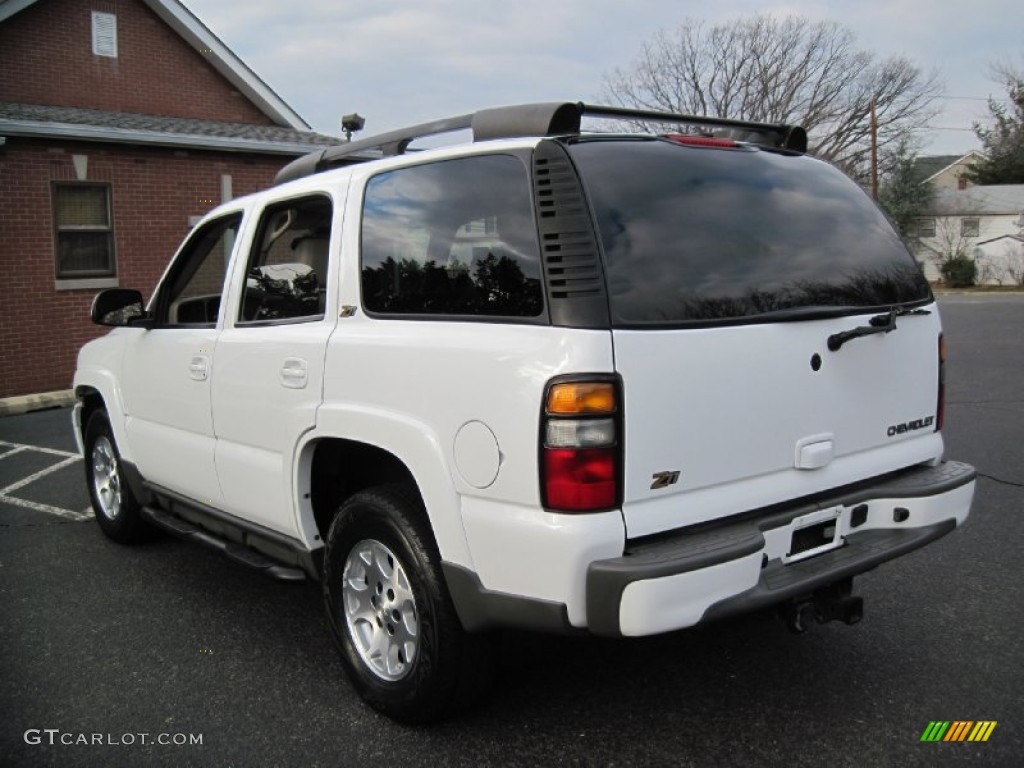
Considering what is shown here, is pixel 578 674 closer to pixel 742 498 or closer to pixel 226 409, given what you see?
pixel 742 498

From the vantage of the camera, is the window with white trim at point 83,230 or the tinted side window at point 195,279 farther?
the window with white trim at point 83,230

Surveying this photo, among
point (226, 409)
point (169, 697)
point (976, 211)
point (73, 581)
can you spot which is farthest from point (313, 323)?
point (976, 211)

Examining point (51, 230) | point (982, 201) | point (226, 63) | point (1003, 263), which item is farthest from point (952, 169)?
point (51, 230)

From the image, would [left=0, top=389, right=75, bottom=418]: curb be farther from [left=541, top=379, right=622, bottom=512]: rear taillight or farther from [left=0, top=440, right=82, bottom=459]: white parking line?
[left=541, top=379, right=622, bottom=512]: rear taillight

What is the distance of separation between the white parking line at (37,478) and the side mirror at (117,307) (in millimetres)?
1786

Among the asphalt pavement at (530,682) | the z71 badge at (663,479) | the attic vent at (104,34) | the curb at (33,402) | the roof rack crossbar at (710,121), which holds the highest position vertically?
the attic vent at (104,34)

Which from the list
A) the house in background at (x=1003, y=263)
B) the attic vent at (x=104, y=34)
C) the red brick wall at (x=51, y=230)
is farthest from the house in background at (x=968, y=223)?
the red brick wall at (x=51, y=230)

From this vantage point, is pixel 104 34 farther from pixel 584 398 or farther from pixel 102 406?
pixel 584 398

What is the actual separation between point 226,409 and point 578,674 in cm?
183

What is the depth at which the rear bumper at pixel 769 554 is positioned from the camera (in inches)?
93.9

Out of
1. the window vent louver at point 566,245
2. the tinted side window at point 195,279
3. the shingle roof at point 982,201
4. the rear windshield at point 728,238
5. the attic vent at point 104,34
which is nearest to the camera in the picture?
the window vent louver at point 566,245

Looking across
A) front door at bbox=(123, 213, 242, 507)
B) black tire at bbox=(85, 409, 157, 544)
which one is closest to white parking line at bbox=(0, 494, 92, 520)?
black tire at bbox=(85, 409, 157, 544)

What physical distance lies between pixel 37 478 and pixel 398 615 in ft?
17.1

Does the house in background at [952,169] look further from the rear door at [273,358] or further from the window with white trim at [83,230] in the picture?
the rear door at [273,358]
